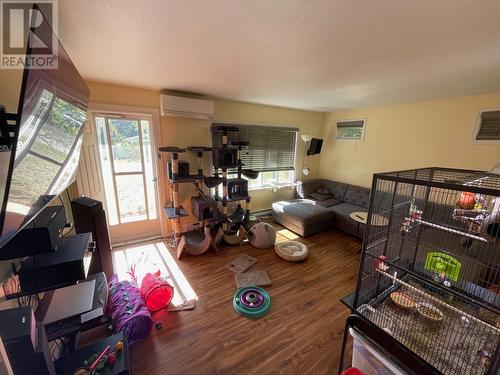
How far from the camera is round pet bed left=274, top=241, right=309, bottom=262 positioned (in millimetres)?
2801

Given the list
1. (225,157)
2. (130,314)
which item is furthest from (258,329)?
(225,157)

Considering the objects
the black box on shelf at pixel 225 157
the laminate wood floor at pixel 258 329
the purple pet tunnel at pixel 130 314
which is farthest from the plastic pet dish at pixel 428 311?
the black box on shelf at pixel 225 157

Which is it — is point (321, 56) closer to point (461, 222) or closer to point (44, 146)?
point (461, 222)

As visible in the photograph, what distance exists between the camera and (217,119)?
3.45 meters

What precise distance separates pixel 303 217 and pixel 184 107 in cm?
254

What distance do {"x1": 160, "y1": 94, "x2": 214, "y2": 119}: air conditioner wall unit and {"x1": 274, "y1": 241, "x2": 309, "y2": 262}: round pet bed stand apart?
2289 mm

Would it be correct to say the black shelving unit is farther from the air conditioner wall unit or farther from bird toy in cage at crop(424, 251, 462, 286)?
the air conditioner wall unit

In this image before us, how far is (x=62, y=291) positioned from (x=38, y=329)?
58 cm

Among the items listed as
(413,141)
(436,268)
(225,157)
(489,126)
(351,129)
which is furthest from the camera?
(351,129)

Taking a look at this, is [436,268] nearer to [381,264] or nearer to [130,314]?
[381,264]

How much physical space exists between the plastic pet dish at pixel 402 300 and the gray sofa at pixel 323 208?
2.08m

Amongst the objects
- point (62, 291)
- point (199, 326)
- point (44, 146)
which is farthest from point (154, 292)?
point (44, 146)

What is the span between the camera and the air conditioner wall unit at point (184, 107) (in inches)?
109

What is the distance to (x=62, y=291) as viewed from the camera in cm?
138
